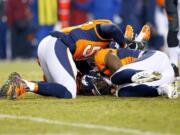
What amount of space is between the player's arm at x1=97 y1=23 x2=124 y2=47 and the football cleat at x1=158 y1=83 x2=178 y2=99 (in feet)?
2.20

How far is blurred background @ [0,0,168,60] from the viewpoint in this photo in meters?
16.6

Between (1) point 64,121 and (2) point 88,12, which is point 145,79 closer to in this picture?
(1) point 64,121

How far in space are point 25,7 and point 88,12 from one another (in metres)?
1.37

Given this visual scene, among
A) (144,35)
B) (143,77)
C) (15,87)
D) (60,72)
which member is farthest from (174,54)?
(15,87)

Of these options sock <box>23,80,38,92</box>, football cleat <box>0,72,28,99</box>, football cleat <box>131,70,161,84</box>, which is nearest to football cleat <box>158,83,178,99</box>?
football cleat <box>131,70,161,84</box>

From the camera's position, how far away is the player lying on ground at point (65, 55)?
7930mm

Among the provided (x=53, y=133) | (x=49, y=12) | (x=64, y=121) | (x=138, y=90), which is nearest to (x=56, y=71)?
(x=138, y=90)

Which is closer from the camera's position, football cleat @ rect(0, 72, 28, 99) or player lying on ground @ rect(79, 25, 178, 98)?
football cleat @ rect(0, 72, 28, 99)

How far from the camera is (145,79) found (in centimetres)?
797

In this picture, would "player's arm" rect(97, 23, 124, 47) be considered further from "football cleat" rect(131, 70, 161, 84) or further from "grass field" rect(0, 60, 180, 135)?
"grass field" rect(0, 60, 180, 135)

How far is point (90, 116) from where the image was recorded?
22.2ft

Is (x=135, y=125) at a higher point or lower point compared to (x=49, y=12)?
lower

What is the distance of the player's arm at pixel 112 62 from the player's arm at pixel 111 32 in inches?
7.3

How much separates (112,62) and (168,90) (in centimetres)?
67
